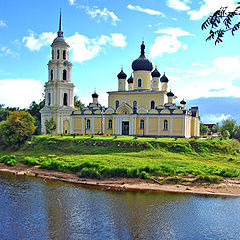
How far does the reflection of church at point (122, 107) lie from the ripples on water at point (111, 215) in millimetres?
20054

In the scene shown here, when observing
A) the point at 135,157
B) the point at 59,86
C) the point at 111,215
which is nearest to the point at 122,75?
the point at 59,86

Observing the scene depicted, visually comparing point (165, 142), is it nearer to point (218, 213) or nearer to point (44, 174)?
point (44, 174)

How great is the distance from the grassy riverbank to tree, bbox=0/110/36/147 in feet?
4.33

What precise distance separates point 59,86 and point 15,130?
10.1m

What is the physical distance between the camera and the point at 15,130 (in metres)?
38.1

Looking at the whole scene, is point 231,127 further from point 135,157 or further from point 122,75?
point 135,157

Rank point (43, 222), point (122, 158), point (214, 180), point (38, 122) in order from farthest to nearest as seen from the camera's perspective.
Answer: point (38, 122), point (122, 158), point (214, 180), point (43, 222)

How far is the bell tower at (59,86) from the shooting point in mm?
44906

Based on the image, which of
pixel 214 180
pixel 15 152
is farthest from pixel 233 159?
pixel 15 152

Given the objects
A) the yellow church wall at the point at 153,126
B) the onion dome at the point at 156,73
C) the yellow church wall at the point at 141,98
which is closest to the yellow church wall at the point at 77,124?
the yellow church wall at the point at 141,98

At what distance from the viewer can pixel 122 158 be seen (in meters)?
29.2

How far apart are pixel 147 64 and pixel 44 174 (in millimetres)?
24638

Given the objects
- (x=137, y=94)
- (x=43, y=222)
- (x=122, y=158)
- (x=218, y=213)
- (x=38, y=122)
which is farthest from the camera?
(x=38, y=122)

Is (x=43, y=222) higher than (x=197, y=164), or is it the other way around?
(x=197, y=164)
